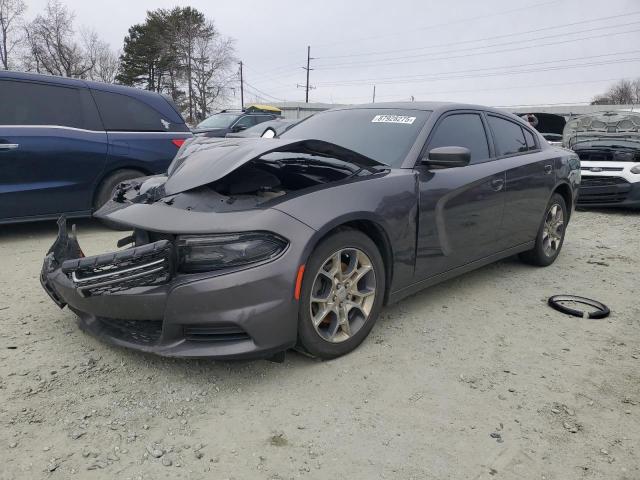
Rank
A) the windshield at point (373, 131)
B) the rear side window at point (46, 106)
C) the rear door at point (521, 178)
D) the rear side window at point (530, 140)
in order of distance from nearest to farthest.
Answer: the windshield at point (373, 131)
the rear door at point (521, 178)
the rear side window at point (530, 140)
the rear side window at point (46, 106)

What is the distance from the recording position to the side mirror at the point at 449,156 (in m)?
3.15

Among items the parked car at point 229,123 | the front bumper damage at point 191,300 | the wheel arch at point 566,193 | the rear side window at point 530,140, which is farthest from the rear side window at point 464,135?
the parked car at point 229,123

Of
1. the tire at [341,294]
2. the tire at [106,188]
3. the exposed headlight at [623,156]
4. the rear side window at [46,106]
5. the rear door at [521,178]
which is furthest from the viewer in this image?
the exposed headlight at [623,156]

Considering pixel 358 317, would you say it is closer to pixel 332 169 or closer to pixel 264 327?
pixel 264 327

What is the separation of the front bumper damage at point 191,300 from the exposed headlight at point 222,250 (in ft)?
0.18

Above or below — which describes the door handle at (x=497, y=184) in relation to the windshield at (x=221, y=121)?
below

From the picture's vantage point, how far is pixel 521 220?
14.1 feet

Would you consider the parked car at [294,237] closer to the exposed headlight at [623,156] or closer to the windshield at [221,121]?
the exposed headlight at [623,156]

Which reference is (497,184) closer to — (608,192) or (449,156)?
(449,156)

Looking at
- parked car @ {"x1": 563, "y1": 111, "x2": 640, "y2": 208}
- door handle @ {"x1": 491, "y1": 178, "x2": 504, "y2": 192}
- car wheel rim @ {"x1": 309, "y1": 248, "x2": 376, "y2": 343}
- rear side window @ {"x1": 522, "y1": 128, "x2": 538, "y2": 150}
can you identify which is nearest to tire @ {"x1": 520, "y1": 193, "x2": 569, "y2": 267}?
rear side window @ {"x1": 522, "y1": 128, "x2": 538, "y2": 150}

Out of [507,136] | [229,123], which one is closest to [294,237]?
[507,136]

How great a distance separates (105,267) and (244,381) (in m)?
0.90

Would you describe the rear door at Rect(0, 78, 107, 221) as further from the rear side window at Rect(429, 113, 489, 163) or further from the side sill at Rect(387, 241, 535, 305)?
the side sill at Rect(387, 241, 535, 305)

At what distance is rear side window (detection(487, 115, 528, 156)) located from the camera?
4207 millimetres
